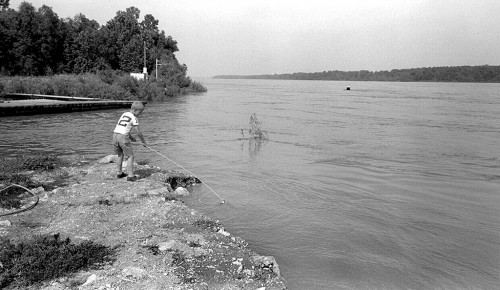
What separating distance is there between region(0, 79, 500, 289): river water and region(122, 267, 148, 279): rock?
2.38 meters

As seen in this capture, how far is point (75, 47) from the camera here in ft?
243

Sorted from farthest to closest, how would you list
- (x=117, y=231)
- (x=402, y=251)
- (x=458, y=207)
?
(x=458, y=207), (x=402, y=251), (x=117, y=231)

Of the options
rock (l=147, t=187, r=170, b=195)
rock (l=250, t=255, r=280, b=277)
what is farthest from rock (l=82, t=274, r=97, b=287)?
rock (l=147, t=187, r=170, b=195)

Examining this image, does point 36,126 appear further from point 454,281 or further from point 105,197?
point 454,281

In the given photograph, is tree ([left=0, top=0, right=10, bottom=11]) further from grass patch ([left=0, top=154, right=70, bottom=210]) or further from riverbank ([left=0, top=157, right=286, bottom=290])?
riverbank ([left=0, top=157, right=286, bottom=290])

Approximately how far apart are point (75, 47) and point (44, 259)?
75.5m

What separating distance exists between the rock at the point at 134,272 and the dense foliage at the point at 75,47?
60935 millimetres

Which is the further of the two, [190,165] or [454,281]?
[190,165]

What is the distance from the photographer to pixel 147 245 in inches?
A: 279

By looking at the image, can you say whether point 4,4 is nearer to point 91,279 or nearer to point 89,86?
point 89,86

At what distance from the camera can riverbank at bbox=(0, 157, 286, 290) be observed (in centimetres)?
605

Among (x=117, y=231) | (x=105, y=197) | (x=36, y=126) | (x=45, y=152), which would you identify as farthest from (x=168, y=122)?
Answer: (x=117, y=231)

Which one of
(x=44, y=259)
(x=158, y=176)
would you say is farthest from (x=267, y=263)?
(x=158, y=176)

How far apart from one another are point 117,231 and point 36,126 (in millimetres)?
21890
